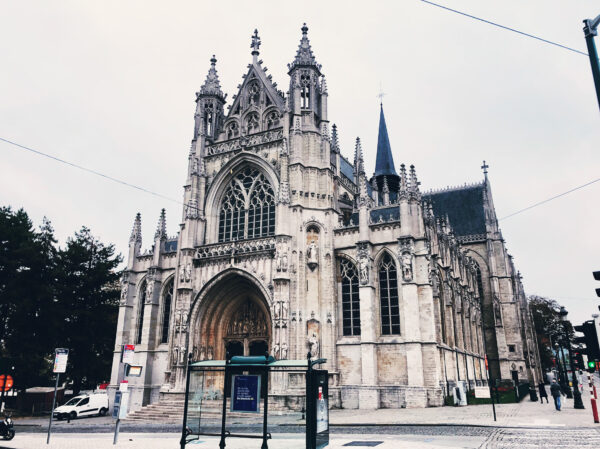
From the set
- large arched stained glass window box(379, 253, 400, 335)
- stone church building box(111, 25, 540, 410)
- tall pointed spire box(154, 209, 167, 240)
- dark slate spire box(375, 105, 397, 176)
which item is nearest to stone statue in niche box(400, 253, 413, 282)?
stone church building box(111, 25, 540, 410)

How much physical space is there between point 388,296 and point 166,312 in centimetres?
1429

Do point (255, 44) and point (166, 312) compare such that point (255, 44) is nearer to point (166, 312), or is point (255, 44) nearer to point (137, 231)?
point (137, 231)

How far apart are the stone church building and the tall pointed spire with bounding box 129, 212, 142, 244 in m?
0.10

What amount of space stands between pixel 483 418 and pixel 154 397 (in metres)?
19.4

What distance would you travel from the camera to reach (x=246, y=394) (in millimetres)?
10406

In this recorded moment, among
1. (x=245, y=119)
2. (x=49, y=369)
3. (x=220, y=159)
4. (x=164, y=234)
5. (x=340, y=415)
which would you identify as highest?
(x=245, y=119)

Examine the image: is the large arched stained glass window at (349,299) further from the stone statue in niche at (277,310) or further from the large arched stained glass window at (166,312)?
the large arched stained glass window at (166,312)

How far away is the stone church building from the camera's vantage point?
23.7 m

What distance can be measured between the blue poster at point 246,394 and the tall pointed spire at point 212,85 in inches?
1004

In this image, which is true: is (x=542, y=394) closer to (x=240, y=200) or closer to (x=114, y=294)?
(x=240, y=200)

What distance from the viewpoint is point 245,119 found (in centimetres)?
3092

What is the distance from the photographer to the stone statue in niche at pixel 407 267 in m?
23.6

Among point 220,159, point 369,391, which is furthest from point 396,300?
point 220,159

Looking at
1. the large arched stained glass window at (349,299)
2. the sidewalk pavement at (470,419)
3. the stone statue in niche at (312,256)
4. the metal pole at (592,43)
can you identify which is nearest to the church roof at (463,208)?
the large arched stained glass window at (349,299)
